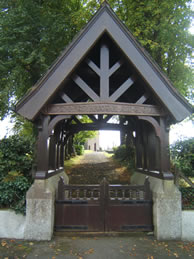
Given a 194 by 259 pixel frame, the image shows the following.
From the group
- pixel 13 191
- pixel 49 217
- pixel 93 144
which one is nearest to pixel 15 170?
pixel 13 191

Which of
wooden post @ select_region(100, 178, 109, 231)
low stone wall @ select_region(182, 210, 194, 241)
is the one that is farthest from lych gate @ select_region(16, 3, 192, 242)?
wooden post @ select_region(100, 178, 109, 231)

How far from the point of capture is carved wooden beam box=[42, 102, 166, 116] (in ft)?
16.2

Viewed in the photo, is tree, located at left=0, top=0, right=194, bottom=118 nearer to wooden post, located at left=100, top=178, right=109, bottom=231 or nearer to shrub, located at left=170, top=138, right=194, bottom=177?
shrub, located at left=170, top=138, right=194, bottom=177

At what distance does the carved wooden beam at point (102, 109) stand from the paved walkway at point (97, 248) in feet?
10.4

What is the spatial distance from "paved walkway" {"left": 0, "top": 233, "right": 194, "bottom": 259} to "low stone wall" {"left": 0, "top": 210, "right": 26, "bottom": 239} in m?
0.17

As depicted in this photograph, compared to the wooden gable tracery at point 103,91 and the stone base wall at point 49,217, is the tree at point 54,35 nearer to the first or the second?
the wooden gable tracery at point 103,91

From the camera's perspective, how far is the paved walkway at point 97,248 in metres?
3.95

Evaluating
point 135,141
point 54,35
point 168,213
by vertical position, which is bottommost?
point 168,213

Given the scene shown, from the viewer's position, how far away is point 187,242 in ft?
15.5

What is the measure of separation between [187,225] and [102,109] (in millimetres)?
A: 3730

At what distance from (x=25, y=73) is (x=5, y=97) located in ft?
8.35

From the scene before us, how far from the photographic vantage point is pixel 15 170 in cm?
551

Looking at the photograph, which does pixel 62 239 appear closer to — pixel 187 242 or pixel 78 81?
pixel 187 242

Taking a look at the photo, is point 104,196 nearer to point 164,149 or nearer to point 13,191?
point 164,149
